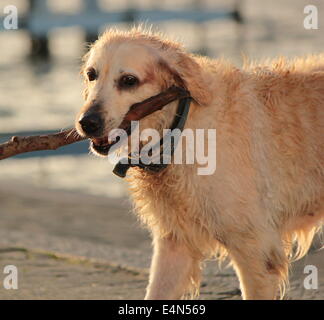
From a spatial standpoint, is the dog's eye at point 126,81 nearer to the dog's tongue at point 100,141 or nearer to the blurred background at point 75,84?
the dog's tongue at point 100,141

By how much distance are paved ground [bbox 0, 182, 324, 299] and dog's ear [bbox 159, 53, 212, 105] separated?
1.57m

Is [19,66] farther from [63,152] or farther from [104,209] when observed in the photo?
[104,209]

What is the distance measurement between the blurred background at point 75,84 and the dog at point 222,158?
50 centimetres

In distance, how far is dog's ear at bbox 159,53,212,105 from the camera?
5.80 meters

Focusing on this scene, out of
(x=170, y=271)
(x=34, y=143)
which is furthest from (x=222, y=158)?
(x=34, y=143)

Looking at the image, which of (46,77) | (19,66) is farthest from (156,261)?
(19,66)

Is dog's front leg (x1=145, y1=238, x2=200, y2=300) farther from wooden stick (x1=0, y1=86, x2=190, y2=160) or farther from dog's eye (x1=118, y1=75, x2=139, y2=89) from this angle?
dog's eye (x1=118, y1=75, x2=139, y2=89)

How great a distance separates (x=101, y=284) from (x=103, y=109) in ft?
6.30

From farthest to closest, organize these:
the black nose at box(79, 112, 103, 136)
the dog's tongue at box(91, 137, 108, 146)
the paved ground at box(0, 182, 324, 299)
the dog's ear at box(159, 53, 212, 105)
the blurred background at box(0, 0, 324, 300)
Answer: the blurred background at box(0, 0, 324, 300) → the paved ground at box(0, 182, 324, 299) → the dog's ear at box(159, 53, 212, 105) → the dog's tongue at box(91, 137, 108, 146) → the black nose at box(79, 112, 103, 136)

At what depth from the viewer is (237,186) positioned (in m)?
5.80

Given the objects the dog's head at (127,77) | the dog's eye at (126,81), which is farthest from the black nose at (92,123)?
the dog's eye at (126,81)

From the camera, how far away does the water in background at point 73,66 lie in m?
10.6

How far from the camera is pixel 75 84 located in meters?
14.6

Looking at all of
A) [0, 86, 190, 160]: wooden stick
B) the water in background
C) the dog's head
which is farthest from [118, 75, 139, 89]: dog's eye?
the water in background
